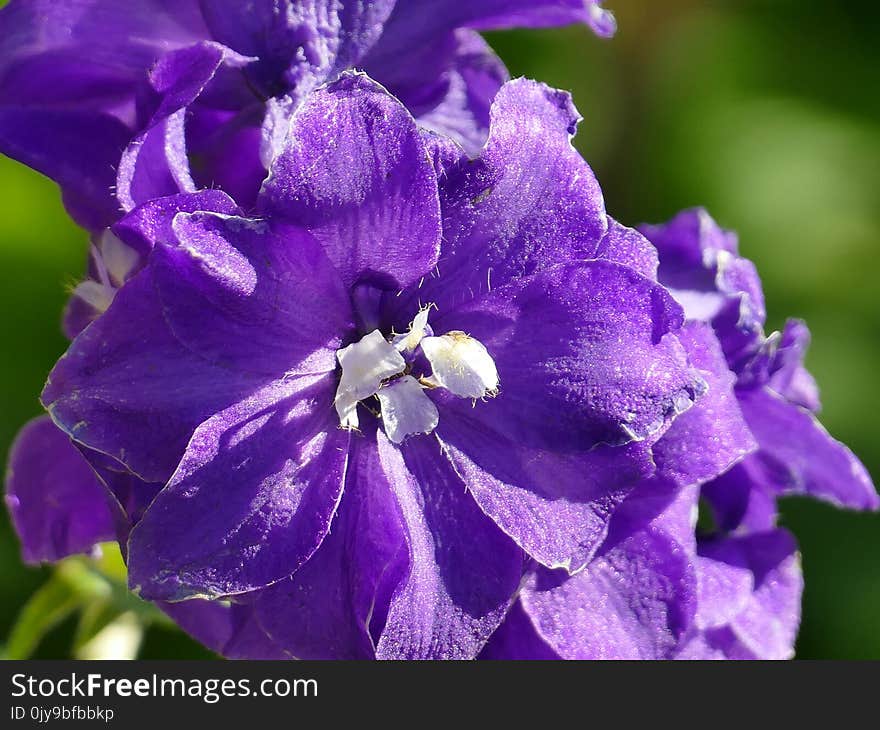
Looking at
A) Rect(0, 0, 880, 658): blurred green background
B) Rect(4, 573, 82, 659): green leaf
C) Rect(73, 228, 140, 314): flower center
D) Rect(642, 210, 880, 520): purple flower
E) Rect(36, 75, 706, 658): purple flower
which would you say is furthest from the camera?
Rect(0, 0, 880, 658): blurred green background

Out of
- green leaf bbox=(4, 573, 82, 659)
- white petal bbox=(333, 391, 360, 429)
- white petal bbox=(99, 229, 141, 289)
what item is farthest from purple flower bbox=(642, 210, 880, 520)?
green leaf bbox=(4, 573, 82, 659)

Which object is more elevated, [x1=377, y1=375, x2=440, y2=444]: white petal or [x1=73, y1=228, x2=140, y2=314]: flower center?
[x1=377, y1=375, x2=440, y2=444]: white petal

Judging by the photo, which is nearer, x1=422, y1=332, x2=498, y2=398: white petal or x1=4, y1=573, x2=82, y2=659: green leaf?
x1=422, y1=332, x2=498, y2=398: white petal

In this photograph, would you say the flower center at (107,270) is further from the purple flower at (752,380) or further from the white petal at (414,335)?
the purple flower at (752,380)

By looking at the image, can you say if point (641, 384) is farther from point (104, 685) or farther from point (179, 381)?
point (104, 685)

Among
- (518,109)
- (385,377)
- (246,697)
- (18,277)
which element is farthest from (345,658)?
(18,277)

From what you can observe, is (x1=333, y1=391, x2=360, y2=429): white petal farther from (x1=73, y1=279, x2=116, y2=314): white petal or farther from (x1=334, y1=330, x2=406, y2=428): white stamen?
(x1=73, y1=279, x2=116, y2=314): white petal

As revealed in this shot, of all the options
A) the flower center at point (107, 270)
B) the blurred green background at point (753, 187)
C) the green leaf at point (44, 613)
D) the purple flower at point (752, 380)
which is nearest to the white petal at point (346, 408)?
the flower center at point (107, 270)
